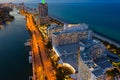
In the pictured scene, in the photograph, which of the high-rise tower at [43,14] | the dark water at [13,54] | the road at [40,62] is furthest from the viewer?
the high-rise tower at [43,14]

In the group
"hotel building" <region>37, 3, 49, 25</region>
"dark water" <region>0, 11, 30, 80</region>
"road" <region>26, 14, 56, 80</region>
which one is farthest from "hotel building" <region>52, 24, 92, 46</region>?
"hotel building" <region>37, 3, 49, 25</region>

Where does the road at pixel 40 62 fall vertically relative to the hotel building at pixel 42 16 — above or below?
below

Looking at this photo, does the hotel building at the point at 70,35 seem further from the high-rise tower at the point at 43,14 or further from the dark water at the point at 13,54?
the high-rise tower at the point at 43,14

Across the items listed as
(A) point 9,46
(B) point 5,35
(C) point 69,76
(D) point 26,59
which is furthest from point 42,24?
(C) point 69,76

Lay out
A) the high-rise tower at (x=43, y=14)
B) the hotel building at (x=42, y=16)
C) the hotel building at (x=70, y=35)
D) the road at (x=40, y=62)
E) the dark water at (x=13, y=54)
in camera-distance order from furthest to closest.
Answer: the high-rise tower at (x=43, y=14) < the hotel building at (x=42, y=16) < the hotel building at (x=70, y=35) < the dark water at (x=13, y=54) < the road at (x=40, y=62)

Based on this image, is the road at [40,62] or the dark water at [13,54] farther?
the dark water at [13,54]

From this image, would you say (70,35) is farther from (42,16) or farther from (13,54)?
(42,16)

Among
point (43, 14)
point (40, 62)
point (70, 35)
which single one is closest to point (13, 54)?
point (40, 62)

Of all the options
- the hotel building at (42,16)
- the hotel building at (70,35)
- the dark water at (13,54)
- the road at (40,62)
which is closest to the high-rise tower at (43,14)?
the hotel building at (42,16)
